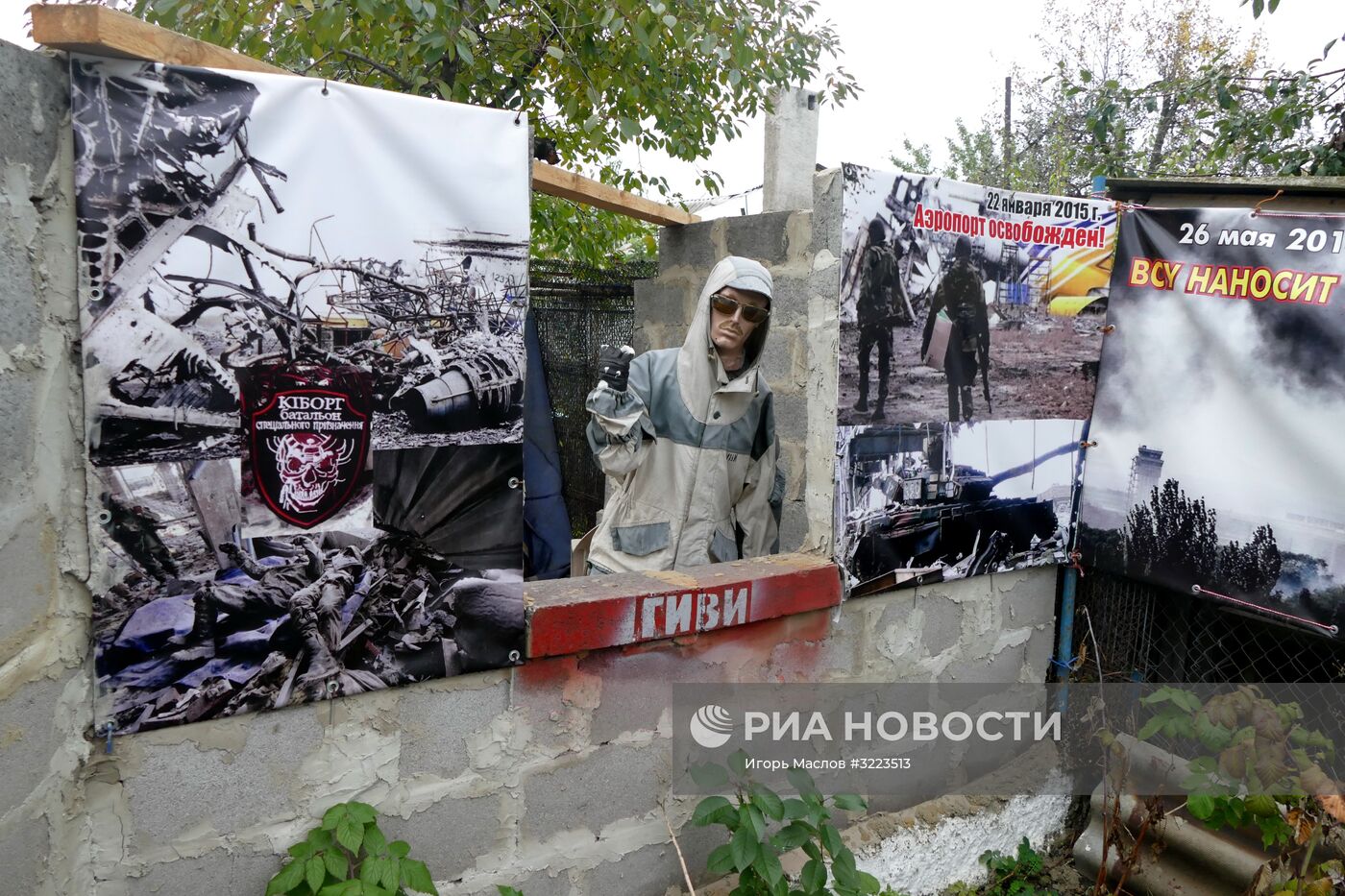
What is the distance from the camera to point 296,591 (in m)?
1.96

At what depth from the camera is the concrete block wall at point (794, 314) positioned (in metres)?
2.89

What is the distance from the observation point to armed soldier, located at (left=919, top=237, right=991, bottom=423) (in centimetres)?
306

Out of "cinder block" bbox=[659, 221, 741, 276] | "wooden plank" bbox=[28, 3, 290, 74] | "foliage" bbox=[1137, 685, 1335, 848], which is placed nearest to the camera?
"wooden plank" bbox=[28, 3, 290, 74]

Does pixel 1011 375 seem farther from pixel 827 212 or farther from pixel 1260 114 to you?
pixel 1260 114

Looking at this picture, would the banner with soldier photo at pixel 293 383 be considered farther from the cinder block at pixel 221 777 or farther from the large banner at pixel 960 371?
the large banner at pixel 960 371

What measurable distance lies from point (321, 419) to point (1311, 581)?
309cm

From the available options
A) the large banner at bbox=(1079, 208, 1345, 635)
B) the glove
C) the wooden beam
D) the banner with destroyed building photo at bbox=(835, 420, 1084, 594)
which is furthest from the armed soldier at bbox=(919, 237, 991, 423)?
the wooden beam

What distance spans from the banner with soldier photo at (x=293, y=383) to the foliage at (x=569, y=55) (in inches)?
71.9

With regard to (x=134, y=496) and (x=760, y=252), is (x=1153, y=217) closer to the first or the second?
(x=760, y=252)

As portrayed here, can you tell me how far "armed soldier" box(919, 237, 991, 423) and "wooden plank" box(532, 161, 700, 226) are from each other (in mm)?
1330

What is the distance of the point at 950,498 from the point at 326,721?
2188 millimetres

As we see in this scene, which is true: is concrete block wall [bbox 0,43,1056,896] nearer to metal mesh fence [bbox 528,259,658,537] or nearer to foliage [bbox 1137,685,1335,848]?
foliage [bbox 1137,685,1335,848]

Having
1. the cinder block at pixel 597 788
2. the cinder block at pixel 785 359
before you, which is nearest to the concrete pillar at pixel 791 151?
the cinder block at pixel 785 359

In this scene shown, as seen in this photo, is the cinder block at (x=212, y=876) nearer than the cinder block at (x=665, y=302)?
Yes
